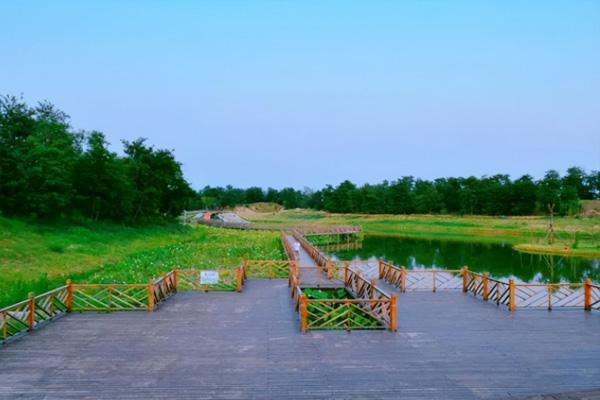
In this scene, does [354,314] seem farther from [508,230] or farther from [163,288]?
[508,230]

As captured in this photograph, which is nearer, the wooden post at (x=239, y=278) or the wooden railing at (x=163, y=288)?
the wooden railing at (x=163, y=288)

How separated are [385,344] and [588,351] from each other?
4.66 m

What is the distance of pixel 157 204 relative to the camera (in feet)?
167

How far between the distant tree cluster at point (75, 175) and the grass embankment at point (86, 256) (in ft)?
8.17

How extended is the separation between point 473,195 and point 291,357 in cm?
7874

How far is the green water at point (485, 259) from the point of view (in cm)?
2977

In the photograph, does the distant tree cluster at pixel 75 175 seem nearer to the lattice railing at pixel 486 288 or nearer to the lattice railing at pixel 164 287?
the lattice railing at pixel 164 287

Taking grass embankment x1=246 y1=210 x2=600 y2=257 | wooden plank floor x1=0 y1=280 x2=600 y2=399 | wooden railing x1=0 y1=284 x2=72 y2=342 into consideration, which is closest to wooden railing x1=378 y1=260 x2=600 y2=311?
wooden plank floor x1=0 y1=280 x2=600 y2=399

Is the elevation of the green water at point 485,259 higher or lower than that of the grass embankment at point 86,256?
lower

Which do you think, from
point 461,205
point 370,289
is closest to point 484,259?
point 370,289

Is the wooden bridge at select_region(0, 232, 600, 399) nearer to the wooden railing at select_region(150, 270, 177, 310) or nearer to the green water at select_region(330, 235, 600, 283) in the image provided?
the wooden railing at select_region(150, 270, 177, 310)

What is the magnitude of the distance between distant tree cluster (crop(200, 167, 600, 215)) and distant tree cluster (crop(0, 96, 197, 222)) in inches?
1968

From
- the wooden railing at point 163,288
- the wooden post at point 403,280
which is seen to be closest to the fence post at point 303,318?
the wooden railing at point 163,288

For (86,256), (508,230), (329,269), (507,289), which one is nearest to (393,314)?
(507,289)
